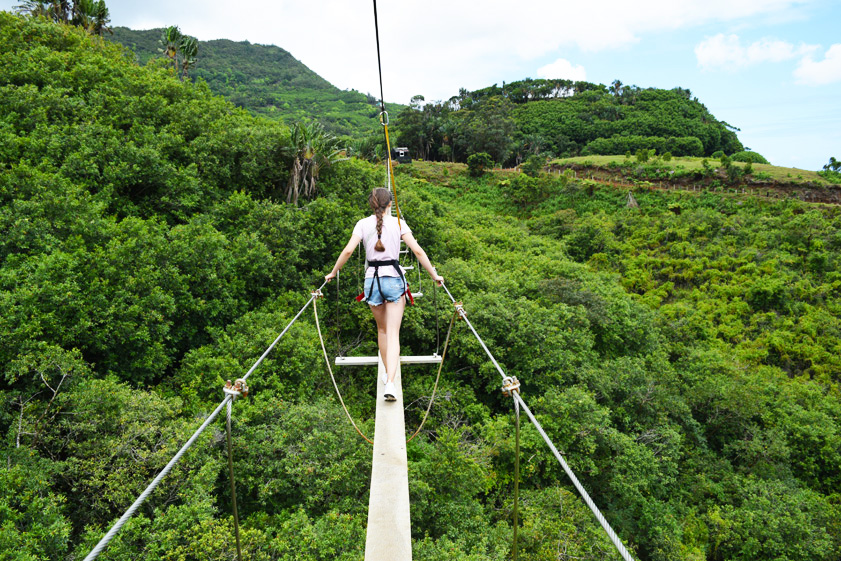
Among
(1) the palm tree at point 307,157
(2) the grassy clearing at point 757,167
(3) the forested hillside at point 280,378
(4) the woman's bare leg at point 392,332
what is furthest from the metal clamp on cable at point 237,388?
(2) the grassy clearing at point 757,167

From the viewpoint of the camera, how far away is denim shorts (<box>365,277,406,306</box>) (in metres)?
3.72

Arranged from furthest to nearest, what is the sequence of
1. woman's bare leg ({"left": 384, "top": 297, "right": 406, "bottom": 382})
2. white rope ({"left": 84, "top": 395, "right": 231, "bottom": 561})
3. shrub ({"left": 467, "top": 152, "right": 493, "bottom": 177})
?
1. shrub ({"left": 467, "top": 152, "right": 493, "bottom": 177})
2. woman's bare leg ({"left": 384, "top": 297, "right": 406, "bottom": 382})
3. white rope ({"left": 84, "top": 395, "right": 231, "bottom": 561})

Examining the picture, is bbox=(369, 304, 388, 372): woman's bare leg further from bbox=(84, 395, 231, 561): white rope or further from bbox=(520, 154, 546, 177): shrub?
bbox=(520, 154, 546, 177): shrub

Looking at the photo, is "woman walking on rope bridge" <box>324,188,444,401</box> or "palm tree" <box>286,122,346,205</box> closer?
"woman walking on rope bridge" <box>324,188,444,401</box>

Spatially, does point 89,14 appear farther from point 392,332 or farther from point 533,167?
point 533,167

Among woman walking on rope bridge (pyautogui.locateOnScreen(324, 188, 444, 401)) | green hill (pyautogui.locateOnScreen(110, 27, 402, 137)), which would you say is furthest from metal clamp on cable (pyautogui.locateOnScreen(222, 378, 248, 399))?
green hill (pyautogui.locateOnScreen(110, 27, 402, 137))

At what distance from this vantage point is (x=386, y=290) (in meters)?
3.72

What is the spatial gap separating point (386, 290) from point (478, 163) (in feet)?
149

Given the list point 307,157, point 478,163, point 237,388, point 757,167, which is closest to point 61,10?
point 307,157

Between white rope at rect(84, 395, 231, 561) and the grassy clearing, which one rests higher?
the grassy clearing

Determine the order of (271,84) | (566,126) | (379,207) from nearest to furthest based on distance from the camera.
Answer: (379,207) < (566,126) < (271,84)

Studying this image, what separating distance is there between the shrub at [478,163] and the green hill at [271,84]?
94.3 feet

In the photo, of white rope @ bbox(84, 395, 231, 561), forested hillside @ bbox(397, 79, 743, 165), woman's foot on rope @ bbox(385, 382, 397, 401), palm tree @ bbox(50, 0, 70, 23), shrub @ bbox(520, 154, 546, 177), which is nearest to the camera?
white rope @ bbox(84, 395, 231, 561)

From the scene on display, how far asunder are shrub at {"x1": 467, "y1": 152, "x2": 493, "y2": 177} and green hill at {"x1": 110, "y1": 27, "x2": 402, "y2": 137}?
2873cm
